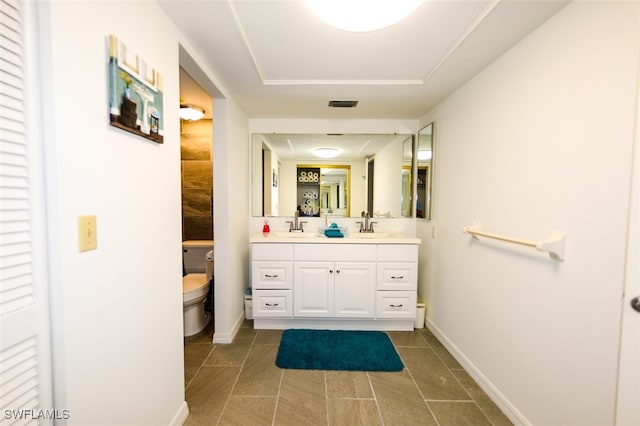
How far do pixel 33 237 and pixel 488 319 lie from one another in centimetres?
225

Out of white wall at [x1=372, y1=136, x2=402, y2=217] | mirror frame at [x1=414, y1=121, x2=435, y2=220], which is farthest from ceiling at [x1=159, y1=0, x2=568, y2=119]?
white wall at [x1=372, y1=136, x2=402, y2=217]

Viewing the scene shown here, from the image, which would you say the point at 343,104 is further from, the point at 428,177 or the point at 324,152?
the point at 428,177

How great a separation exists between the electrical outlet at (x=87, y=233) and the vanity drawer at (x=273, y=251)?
154 cm

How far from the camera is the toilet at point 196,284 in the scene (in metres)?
2.25

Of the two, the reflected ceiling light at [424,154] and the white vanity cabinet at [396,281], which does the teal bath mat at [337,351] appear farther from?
the reflected ceiling light at [424,154]

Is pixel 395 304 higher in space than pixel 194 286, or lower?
lower

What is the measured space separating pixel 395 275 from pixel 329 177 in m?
1.30

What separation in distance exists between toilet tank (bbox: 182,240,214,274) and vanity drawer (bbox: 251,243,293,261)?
75 cm

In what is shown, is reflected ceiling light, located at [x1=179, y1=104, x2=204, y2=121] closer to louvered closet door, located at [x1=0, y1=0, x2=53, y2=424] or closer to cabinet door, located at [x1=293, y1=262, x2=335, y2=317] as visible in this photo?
cabinet door, located at [x1=293, y1=262, x2=335, y2=317]

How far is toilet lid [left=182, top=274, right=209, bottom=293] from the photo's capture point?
2.24m

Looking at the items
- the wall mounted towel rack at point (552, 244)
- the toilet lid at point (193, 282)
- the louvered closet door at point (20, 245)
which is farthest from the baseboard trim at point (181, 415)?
the wall mounted towel rack at point (552, 244)

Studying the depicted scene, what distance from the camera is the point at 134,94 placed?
3.26 ft

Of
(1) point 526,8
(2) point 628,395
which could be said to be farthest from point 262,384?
(1) point 526,8

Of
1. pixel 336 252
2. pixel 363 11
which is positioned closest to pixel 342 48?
pixel 363 11
